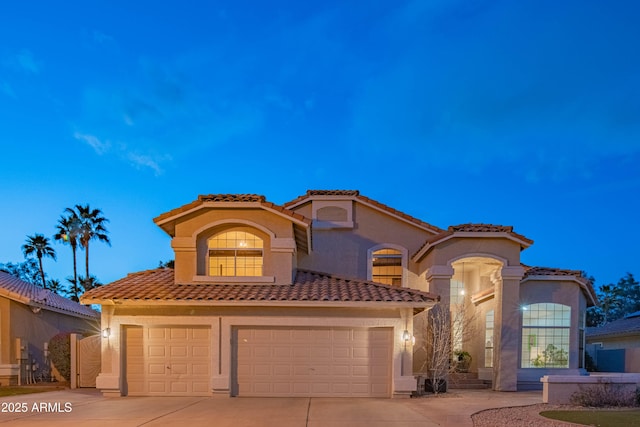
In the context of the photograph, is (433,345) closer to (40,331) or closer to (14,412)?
(14,412)

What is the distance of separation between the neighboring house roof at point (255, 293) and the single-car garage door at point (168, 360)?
1.13 m

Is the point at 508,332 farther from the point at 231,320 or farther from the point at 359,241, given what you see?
the point at 231,320

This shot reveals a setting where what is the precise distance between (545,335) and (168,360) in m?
13.2

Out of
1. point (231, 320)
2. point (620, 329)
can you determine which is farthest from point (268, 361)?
point (620, 329)

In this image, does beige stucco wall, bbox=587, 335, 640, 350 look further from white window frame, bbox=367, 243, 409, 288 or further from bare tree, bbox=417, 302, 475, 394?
white window frame, bbox=367, 243, 409, 288

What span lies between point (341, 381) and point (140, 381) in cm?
605

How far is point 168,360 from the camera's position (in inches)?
543

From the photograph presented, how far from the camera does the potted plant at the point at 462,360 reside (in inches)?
693

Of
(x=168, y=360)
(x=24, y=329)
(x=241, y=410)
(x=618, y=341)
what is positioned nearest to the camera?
(x=241, y=410)

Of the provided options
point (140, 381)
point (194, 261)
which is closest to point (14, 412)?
point (140, 381)

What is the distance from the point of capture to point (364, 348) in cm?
1390

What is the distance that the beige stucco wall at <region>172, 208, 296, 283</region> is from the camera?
1469 cm

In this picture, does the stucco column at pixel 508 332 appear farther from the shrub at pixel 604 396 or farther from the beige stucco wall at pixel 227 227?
the beige stucco wall at pixel 227 227

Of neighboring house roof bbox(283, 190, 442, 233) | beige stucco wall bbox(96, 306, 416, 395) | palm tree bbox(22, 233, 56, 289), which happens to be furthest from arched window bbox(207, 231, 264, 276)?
palm tree bbox(22, 233, 56, 289)
